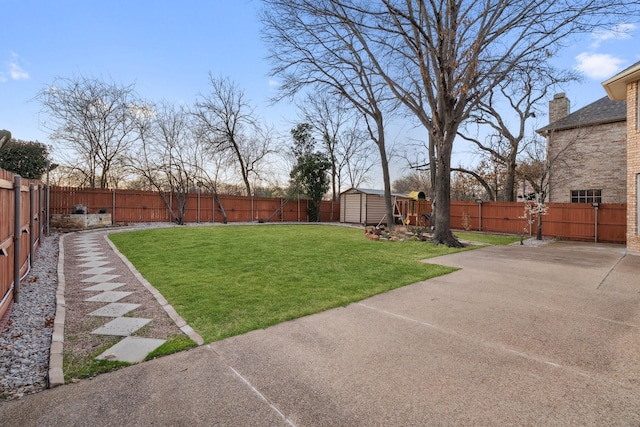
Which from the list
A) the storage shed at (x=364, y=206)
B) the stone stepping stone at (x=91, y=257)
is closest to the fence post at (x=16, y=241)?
the stone stepping stone at (x=91, y=257)

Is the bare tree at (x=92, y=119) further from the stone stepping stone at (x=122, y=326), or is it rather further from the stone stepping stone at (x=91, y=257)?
the stone stepping stone at (x=122, y=326)

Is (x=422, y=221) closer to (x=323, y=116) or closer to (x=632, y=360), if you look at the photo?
(x=323, y=116)

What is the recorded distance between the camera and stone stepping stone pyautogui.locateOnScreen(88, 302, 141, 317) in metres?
3.31

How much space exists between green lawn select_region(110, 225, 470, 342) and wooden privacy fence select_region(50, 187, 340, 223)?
610 cm

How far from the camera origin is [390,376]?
2.12 metres

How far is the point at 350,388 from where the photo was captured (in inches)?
77.8

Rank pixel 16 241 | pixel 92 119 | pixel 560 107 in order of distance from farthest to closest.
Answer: pixel 560 107, pixel 92 119, pixel 16 241

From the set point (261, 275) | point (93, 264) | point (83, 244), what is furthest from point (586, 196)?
point (83, 244)

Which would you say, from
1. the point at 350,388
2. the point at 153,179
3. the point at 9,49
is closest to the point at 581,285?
the point at 350,388

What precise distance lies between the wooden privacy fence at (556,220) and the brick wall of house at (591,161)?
2.26 meters

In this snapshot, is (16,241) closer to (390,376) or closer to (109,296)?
(109,296)

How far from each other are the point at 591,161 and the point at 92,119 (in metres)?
25.0

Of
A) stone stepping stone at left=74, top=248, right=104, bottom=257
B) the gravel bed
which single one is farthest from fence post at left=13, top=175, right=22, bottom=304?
stone stepping stone at left=74, top=248, right=104, bottom=257

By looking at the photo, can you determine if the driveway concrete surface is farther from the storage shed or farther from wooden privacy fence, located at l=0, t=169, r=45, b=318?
the storage shed
